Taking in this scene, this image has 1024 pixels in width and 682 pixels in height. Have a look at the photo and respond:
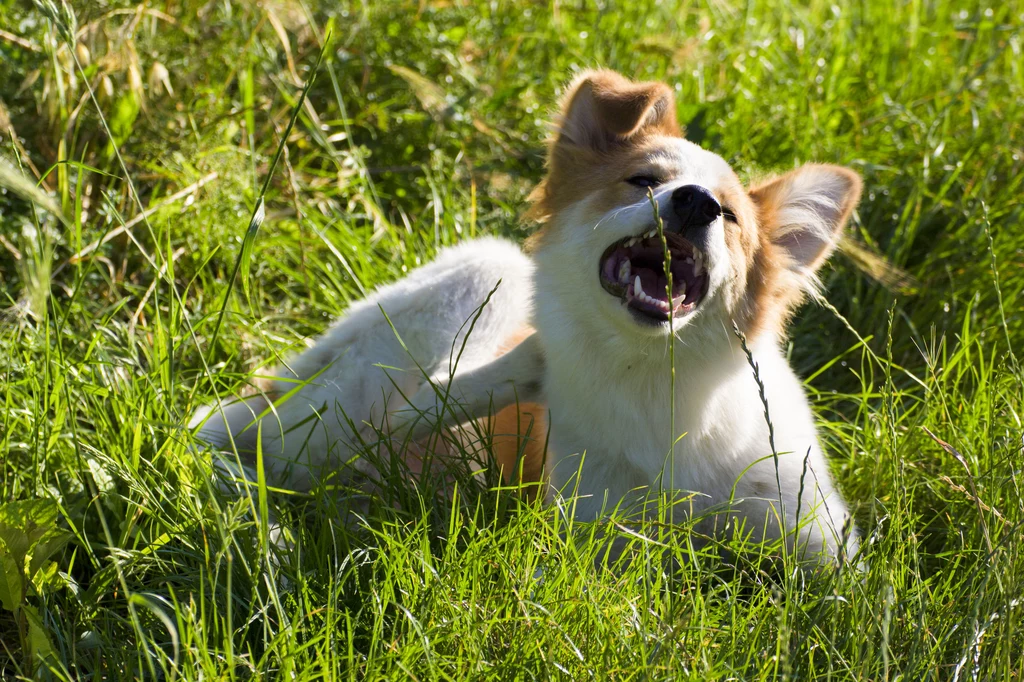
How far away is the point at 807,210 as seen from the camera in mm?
2730

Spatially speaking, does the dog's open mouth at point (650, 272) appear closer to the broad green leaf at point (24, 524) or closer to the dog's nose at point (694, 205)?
the dog's nose at point (694, 205)

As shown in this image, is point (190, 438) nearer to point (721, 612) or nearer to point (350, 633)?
point (350, 633)

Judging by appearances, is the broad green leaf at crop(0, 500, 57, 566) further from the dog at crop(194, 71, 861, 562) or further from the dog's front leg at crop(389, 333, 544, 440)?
the dog's front leg at crop(389, 333, 544, 440)

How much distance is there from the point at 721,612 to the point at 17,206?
3005 mm

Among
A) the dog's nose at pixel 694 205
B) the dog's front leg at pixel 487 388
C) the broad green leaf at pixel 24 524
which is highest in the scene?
the dog's nose at pixel 694 205

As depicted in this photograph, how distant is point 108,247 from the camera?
3.61 m

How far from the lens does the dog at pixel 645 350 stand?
2.43 metres

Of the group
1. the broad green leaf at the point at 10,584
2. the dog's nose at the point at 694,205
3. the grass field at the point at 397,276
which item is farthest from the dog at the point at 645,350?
the broad green leaf at the point at 10,584

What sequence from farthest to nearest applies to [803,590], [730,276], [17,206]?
[17,206]
[730,276]
[803,590]

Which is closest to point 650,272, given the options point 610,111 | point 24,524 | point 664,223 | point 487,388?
point 664,223

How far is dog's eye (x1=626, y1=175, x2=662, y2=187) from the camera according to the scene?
257 centimetres

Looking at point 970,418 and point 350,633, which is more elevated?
point 350,633

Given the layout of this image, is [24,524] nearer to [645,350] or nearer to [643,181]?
[645,350]

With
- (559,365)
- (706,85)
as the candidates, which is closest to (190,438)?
(559,365)
